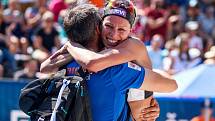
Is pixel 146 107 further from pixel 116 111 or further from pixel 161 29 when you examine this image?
pixel 161 29

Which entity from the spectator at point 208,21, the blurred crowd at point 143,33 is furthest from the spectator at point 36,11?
the spectator at point 208,21

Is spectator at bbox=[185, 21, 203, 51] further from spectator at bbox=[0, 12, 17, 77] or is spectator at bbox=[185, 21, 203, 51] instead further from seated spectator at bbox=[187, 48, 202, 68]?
spectator at bbox=[0, 12, 17, 77]

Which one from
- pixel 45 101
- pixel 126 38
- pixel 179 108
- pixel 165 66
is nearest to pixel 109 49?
pixel 126 38

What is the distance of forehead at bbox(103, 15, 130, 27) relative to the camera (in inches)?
140

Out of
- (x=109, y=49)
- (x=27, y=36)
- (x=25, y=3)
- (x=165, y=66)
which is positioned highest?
(x=25, y=3)

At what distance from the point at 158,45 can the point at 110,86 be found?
7.89 m

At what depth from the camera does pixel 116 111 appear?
11.7 ft

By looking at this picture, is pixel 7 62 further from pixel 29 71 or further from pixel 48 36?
pixel 48 36

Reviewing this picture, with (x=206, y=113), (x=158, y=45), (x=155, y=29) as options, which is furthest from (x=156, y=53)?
(x=206, y=113)

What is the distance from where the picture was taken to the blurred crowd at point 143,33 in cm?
1068

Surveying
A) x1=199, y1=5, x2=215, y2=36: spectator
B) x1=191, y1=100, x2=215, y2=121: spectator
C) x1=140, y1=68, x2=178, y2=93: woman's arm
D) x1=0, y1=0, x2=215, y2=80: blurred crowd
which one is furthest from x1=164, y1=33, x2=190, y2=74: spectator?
x1=140, y1=68, x2=178, y2=93: woman's arm

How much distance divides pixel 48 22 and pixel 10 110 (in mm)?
2638

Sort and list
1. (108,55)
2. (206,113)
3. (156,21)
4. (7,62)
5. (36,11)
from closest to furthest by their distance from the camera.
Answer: (108,55), (206,113), (7,62), (36,11), (156,21)

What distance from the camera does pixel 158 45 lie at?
11359 mm
